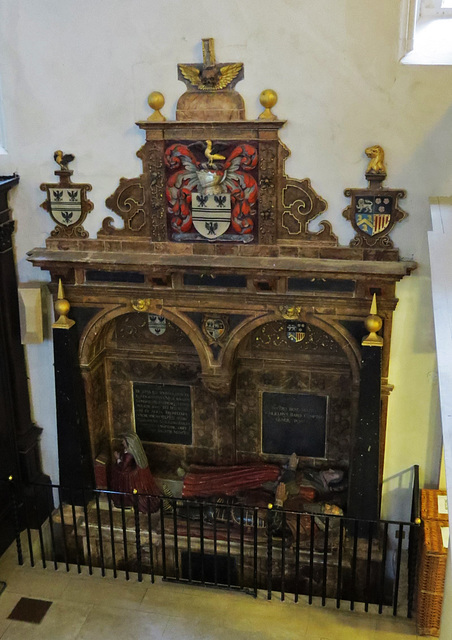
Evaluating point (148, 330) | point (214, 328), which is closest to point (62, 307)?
point (148, 330)

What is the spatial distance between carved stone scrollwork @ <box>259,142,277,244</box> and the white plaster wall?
0.52 feet

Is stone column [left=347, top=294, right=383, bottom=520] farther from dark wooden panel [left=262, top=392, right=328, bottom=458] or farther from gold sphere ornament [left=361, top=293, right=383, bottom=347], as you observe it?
dark wooden panel [left=262, top=392, right=328, bottom=458]

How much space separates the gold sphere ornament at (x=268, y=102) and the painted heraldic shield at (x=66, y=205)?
1.92 meters

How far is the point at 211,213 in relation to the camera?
21.2ft

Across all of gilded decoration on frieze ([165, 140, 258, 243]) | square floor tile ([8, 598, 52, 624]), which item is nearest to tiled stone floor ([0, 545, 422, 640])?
square floor tile ([8, 598, 52, 624])

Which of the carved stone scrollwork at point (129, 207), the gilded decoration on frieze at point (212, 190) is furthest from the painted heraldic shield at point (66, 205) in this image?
the gilded decoration on frieze at point (212, 190)

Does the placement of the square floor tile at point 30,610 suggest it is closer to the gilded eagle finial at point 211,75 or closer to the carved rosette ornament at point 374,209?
the carved rosette ornament at point 374,209

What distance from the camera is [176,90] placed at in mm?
6195

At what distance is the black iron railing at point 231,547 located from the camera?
21.7 ft

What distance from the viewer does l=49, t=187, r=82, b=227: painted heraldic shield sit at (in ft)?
22.0

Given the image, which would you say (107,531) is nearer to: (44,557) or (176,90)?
(44,557)

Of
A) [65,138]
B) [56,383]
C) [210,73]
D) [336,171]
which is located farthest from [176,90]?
[56,383]

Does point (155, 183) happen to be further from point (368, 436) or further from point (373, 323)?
point (368, 436)

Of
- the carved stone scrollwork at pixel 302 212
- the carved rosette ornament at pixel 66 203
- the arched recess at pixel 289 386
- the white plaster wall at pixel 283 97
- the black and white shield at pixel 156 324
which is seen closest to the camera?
the white plaster wall at pixel 283 97
